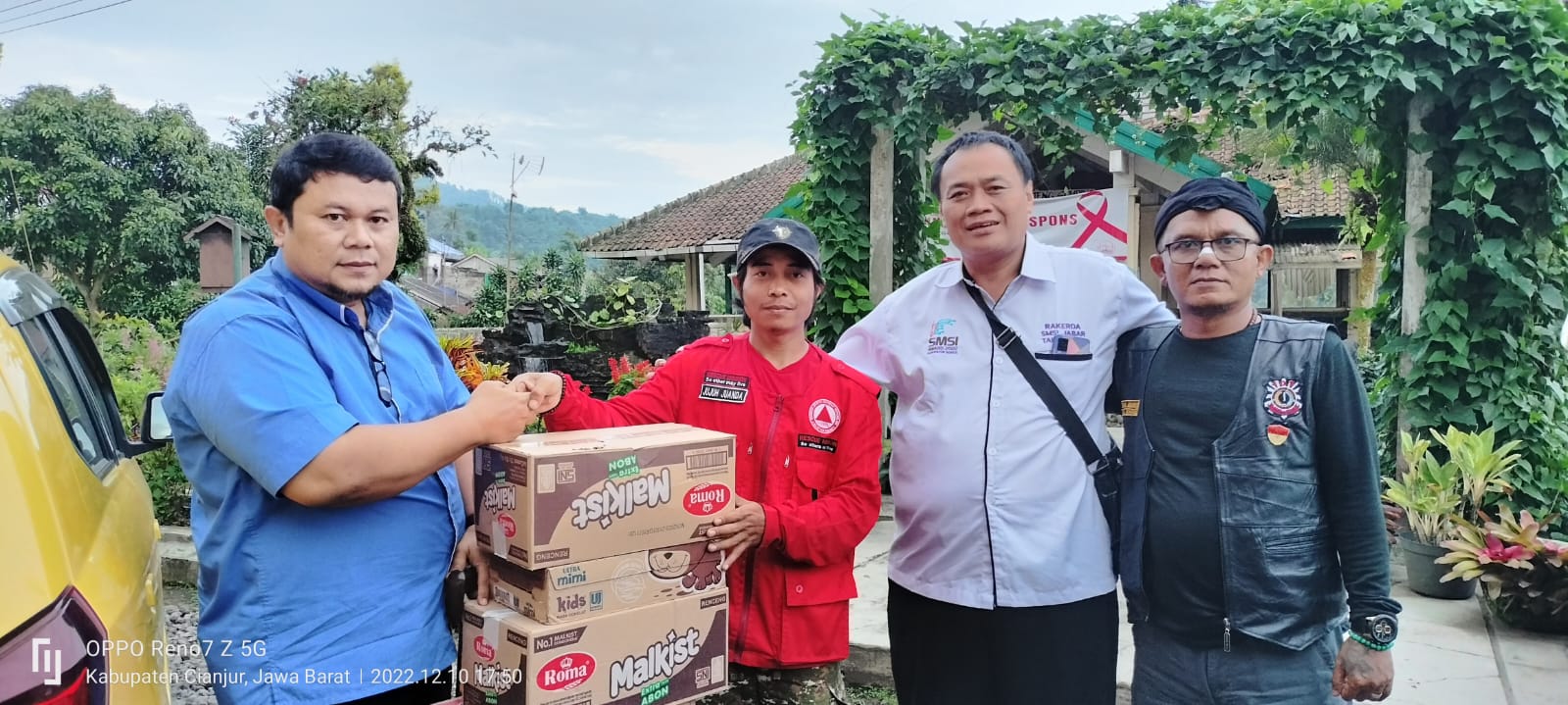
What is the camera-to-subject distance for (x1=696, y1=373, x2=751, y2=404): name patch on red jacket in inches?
93.4

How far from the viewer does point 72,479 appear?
1.42 m

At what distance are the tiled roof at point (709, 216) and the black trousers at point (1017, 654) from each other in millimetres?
13315

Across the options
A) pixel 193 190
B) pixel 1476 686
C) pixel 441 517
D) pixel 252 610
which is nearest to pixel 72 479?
pixel 252 610

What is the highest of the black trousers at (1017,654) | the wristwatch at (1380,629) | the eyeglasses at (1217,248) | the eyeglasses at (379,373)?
the eyeglasses at (1217,248)

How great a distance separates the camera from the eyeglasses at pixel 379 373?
179cm

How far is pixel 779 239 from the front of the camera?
2322mm

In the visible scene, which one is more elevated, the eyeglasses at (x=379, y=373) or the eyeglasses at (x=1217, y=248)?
the eyeglasses at (x=1217, y=248)

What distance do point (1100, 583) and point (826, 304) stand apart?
4.34 m

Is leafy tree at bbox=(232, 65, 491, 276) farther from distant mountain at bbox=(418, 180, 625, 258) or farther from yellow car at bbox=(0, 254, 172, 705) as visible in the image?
distant mountain at bbox=(418, 180, 625, 258)

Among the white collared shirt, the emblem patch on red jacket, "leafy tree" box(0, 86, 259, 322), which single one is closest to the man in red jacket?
the emblem patch on red jacket

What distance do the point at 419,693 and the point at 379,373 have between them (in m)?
0.66

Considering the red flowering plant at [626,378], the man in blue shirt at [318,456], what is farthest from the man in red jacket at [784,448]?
the red flowering plant at [626,378]

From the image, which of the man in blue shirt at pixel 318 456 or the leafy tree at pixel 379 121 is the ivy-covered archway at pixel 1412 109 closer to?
the man in blue shirt at pixel 318 456

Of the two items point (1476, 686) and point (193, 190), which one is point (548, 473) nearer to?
point (1476, 686)
